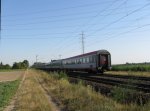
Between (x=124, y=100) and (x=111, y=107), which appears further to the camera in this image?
(x=124, y=100)

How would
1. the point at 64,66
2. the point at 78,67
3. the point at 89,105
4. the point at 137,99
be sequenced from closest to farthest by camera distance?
the point at 89,105 → the point at 137,99 → the point at 78,67 → the point at 64,66

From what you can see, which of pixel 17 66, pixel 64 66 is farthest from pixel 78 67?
pixel 17 66

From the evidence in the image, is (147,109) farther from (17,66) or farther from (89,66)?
(17,66)

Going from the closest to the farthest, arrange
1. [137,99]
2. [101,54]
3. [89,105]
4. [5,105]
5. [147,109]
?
1. [147,109]
2. [89,105]
3. [137,99]
4. [5,105]
5. [101,54]

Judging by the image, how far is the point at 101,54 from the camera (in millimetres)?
43625

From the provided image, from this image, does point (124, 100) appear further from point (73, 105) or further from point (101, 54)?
point (101, 54)

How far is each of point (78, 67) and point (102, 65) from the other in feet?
38.1

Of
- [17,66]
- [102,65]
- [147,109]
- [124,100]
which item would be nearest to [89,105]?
[124,100]

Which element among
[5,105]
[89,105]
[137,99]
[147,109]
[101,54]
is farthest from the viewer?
[101,54]

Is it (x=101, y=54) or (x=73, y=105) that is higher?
(x=101, y=54)

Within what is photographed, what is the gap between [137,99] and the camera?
1395 centimetres

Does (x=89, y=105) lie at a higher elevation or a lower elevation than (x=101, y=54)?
lower

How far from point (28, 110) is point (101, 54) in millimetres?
30812

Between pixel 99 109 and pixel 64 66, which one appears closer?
pixel 99 109
